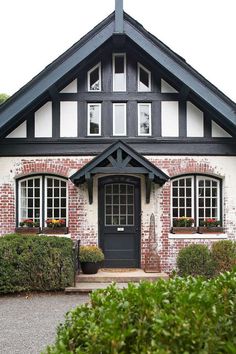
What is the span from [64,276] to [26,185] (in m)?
3.39

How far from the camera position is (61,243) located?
9.95m

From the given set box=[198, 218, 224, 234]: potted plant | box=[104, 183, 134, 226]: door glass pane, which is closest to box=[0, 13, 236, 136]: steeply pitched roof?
box=[198, 218, 224, 234]: potted plant

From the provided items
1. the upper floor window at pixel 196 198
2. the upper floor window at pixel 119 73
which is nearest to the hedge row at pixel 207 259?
the upper floor window at pixel 196 198

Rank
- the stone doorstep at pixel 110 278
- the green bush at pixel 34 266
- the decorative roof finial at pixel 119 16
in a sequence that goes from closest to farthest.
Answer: the green bush at pixel 34 266
the stone doorstep at pixel 110 278
the decorative roof finial at pixel 119 16

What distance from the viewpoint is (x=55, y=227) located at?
38.6ft

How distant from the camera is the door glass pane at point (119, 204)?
12.0m

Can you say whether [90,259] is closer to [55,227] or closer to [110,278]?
[110,278]

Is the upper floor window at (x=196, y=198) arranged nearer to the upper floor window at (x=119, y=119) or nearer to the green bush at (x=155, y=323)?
the upper floor window at (x=119, y=119)

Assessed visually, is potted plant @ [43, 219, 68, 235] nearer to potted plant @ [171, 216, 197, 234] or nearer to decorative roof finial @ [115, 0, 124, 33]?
potted plant @ [171, 216, 197, 234]

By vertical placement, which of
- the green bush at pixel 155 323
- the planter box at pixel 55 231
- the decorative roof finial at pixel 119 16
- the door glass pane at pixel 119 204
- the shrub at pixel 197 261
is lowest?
the shrub at pixel 197 261

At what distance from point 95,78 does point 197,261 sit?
5.74 metres

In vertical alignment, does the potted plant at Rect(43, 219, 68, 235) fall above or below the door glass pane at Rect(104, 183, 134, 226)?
below

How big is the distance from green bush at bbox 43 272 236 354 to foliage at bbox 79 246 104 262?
7.13 m

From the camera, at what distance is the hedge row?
35.8ft
